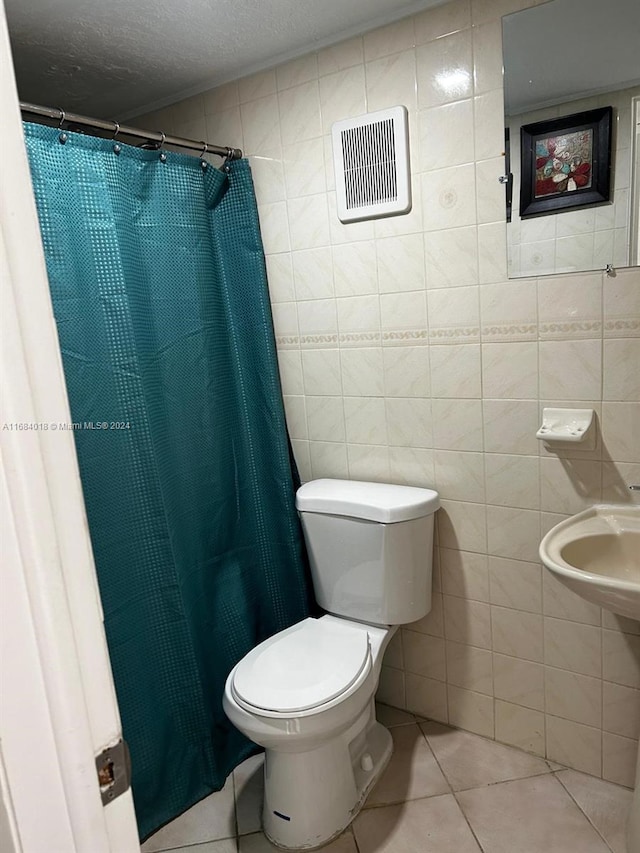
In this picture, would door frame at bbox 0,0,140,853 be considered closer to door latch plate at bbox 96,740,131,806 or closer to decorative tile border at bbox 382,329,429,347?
door latch plate at bbox 96,740,131,806

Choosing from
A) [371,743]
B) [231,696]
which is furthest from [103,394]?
[371,743]

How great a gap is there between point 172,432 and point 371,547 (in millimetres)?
676

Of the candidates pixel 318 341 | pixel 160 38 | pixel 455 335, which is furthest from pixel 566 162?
pixel 160 38

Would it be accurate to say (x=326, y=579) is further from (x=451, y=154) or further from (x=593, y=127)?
(x=593, y=127)

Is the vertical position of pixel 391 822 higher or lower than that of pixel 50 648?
lower

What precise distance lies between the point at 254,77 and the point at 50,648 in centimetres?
191

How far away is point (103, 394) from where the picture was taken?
1.59 metres

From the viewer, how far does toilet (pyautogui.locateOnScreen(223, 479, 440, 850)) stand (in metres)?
1.56

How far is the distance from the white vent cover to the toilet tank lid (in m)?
0.82

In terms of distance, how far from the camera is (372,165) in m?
1.79

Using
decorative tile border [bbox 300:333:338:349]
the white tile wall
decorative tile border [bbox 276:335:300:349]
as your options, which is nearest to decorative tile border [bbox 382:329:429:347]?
the white tile wall

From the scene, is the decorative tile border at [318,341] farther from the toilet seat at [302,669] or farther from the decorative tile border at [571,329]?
the toilet seat at [302,669]

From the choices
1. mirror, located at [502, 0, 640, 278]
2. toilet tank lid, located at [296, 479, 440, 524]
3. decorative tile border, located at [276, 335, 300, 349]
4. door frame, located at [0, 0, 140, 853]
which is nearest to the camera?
door frame, located at [0, 0, 140, 853]

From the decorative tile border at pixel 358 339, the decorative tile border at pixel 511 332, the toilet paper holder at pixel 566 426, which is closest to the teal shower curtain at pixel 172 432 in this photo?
the decorative tile border at pixel 358 339
